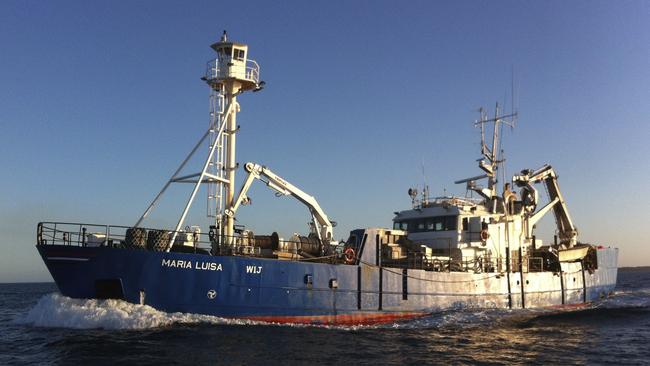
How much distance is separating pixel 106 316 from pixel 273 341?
5.93m

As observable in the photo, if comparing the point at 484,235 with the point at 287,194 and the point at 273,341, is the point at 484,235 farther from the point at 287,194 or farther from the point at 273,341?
the point at 273,341

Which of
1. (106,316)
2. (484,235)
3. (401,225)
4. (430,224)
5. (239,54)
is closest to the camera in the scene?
(106,316)

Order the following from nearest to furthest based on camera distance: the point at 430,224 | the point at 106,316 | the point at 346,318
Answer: the point at 106,316 → the point at 346,318 → the point at 430,224

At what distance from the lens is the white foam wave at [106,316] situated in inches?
729

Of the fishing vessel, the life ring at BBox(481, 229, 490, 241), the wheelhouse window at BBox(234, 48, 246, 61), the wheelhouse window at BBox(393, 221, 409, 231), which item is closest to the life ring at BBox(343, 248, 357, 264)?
the fishing vessel

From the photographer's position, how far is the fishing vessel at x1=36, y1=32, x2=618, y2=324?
19234 mm

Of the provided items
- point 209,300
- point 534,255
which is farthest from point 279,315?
point 534,255

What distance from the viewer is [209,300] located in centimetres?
1972

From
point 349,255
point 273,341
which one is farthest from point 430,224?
point 273,341

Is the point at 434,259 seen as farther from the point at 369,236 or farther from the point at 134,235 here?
the point at 134,235

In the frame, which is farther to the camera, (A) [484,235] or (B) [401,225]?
(B) [401,225]

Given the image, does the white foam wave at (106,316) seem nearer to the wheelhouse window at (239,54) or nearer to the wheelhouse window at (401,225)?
the wheelhouse window at (239,54)

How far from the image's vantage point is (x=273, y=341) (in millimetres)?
17531

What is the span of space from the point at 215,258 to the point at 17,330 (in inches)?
303
